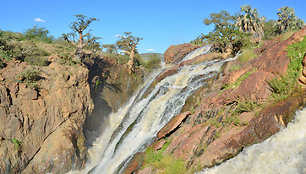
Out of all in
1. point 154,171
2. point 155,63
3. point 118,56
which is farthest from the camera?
point 155,63

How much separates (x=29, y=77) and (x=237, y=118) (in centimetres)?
1347

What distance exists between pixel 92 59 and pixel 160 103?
13266mm

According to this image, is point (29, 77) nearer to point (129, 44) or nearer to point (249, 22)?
point (129, 44)

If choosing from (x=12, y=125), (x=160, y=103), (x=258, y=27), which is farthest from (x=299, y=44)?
(x=258, y=27)

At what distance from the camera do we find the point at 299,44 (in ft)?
27.1

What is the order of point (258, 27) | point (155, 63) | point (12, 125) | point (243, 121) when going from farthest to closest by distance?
point (258, 27)
point (155, 63)
point (12, 125)
point (243, 121)

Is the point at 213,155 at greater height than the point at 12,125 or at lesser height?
lesser

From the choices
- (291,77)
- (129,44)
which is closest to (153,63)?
(129,44)

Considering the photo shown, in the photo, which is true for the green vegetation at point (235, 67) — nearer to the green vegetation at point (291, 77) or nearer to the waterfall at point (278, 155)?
the green vegetation at point (291, 77)

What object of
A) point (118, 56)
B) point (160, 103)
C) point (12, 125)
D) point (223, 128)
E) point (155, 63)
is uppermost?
point (118, 56)

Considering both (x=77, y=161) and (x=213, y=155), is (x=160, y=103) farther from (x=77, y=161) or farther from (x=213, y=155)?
(x=213, y=155)

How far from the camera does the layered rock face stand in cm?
1294

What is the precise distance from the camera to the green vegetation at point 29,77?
1455 cm

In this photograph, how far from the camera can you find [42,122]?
1446 centimetres
